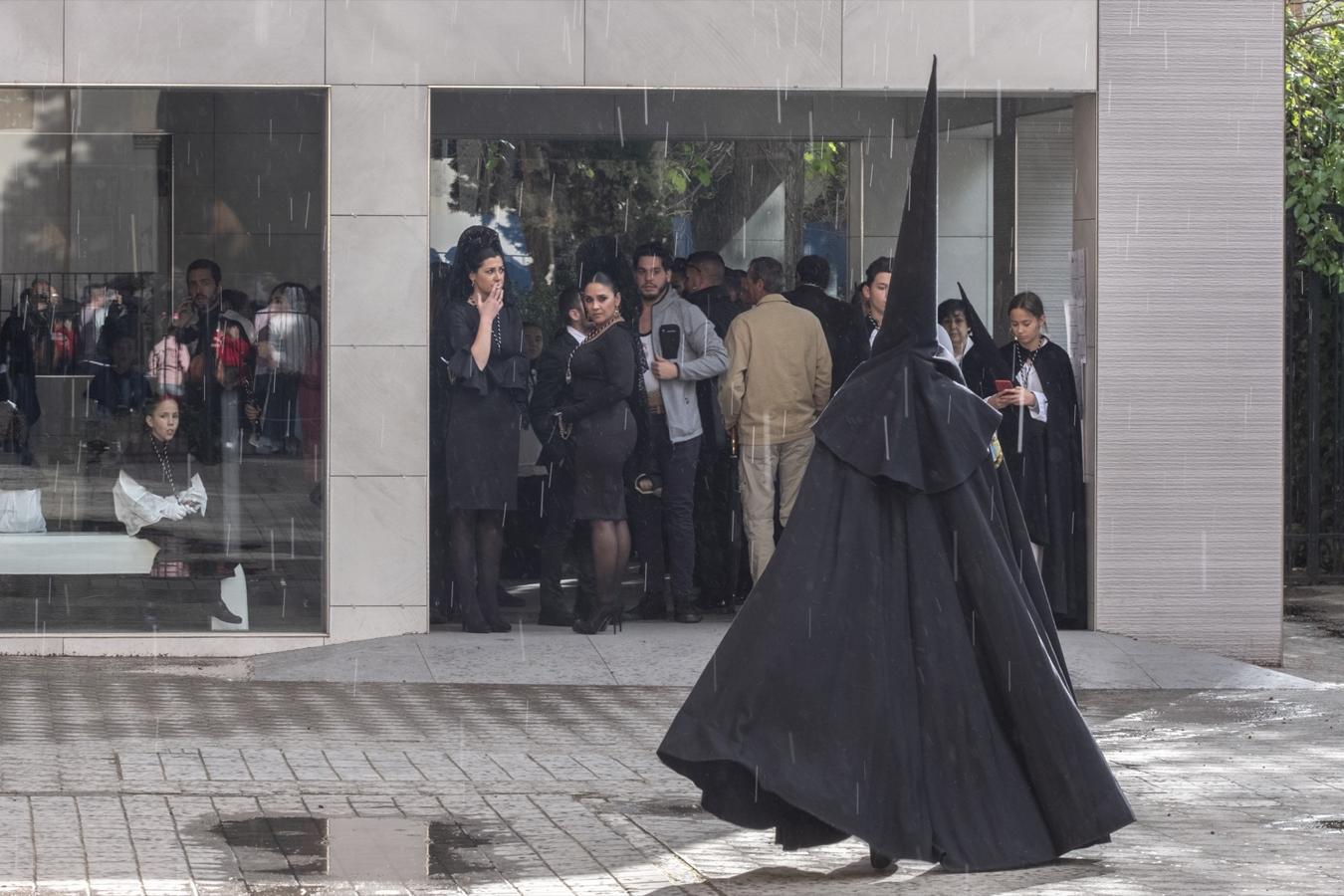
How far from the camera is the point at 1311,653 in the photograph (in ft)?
40.5

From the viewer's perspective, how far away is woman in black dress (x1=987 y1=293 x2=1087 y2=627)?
11648 mm

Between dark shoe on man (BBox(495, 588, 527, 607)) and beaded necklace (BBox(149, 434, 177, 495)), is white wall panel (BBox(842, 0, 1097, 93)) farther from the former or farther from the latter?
beaded necklace (BBox(149, 434, 177, 495))

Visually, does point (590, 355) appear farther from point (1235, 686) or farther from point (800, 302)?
point (1235, 686)

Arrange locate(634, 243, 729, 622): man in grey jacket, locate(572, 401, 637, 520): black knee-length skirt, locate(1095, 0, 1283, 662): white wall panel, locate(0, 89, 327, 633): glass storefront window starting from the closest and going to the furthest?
locate(0, 89, 327, 633): glass storefront window → locate(572, 401, 637, 520): black knee-length skirt → locate(1095, 0, 1283, 662): white wall panel → locate(634, 243, 729, 622): man in grey jacket

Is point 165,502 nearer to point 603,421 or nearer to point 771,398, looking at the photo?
point 603,421

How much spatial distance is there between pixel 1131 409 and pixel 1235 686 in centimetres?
168

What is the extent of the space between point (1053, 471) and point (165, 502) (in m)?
4.93

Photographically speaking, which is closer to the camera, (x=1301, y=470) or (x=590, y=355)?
(x=590, y=355)

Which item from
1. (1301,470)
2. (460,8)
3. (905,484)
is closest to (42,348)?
(460,8)

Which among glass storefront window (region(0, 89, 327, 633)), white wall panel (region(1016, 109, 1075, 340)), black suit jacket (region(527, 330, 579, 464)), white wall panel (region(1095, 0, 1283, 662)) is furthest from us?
white wall panel (region(1016, 109, 1075, 340))

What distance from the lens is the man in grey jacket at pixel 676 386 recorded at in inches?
456

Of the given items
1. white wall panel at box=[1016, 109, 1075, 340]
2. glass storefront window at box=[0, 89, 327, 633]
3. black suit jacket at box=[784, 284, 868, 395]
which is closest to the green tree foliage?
white wall panel at box=[1016, 109, 1075, 340]

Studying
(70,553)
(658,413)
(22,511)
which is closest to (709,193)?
(658,413)

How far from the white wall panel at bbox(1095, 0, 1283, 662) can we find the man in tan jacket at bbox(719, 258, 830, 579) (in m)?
1.62
